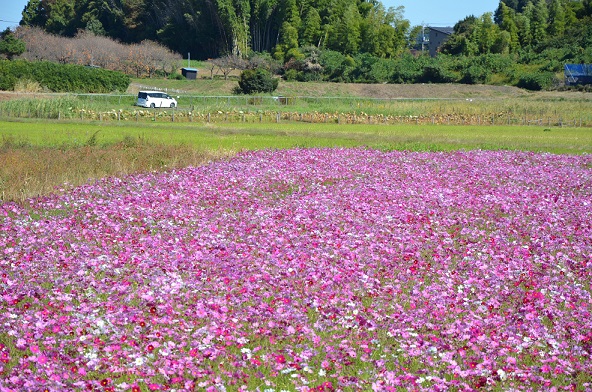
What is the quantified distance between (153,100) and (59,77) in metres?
12.0

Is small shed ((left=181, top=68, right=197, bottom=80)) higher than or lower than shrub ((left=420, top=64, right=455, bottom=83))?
lower

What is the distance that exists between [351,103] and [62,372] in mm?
57706

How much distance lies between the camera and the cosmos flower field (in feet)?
21.7

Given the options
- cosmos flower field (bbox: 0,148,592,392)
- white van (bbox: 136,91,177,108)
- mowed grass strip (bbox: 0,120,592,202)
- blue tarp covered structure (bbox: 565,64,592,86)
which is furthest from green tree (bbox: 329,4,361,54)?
cosmos flower field (bbox: 0,148,592,392)

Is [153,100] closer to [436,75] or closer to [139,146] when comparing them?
[139,146]

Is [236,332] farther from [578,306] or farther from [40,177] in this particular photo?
[40,177]

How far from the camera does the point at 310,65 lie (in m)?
88.6

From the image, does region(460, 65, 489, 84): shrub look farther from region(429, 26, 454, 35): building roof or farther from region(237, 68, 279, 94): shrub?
region(429, 26, 454, 35): building roof

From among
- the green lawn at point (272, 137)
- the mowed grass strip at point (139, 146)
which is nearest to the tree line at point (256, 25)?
the green lawn at point (272, 137)

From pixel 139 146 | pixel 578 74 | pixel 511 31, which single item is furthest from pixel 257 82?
pixel 139 146

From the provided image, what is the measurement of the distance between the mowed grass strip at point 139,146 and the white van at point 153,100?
14112 millimetres

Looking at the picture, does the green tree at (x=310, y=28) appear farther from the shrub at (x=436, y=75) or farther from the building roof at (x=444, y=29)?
the building roof at (x=444, y=29)

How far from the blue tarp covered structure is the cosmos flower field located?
66.4 m

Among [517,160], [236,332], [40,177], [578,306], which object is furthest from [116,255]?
[517,160]
